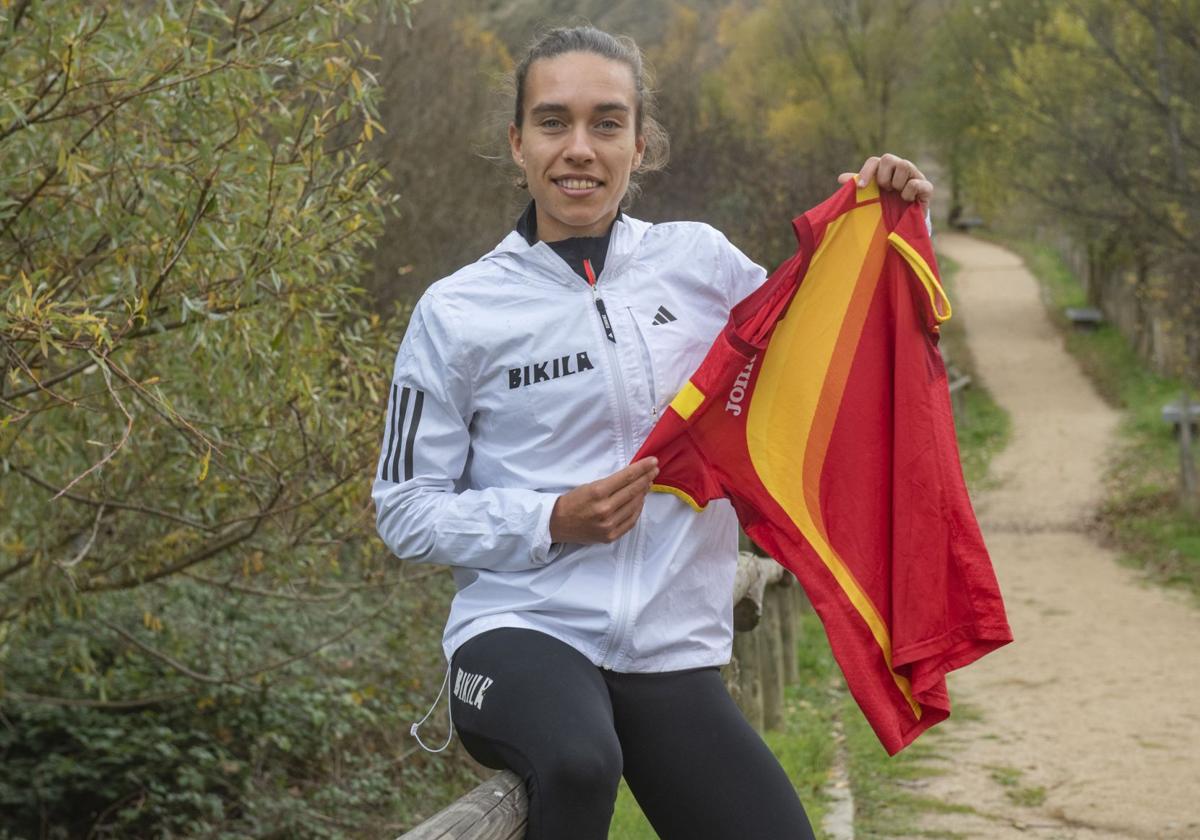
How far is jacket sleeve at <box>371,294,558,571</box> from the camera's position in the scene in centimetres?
283

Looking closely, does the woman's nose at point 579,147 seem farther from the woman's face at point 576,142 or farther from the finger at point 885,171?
the finger at point 885,171

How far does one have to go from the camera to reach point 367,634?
31.0 ft

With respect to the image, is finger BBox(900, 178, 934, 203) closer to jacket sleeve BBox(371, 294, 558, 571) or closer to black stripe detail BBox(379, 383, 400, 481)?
jacket sleeve BBox(371, 294, 558, 571)

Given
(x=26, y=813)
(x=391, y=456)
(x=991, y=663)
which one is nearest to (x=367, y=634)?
(x=26, y=813)

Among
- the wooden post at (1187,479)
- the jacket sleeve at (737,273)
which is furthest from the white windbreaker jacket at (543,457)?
the wooden post at (1187,479)

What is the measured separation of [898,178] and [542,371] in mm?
1001

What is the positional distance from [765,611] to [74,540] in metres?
3.34

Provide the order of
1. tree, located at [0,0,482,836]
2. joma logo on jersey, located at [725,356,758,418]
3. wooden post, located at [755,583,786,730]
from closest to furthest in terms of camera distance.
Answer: joma logo on jersey, located at [725,356,758,418] → tree, located at [0,0,482,836] → wooden post, located at [755,583,786,730]

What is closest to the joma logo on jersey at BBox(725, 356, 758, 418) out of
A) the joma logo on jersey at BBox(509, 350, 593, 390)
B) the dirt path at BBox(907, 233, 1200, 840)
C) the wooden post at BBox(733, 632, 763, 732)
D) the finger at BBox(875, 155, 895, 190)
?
the joma logo on jersey at BBox(509, 350, 593, 390)

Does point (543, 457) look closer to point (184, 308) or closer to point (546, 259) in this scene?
point (546, 259)

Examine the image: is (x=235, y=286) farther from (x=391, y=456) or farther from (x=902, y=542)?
(x=902, y=542)

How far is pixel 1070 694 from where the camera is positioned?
29.6 ft

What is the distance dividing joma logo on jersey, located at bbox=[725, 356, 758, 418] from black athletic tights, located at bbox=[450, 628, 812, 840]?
1.98ft

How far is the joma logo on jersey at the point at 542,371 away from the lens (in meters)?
2.95
